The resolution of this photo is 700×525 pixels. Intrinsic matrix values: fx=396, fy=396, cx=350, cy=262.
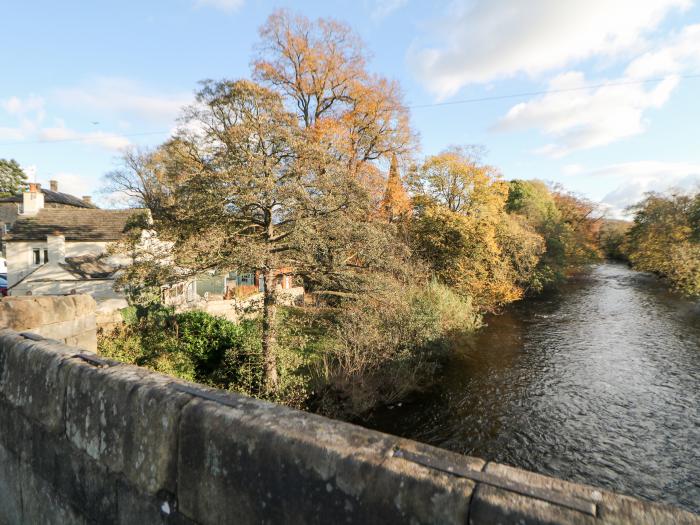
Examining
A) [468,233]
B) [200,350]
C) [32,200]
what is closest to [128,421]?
[200,350]

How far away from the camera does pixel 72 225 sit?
25859 mm

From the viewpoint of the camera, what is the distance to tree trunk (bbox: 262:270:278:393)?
37.4ft

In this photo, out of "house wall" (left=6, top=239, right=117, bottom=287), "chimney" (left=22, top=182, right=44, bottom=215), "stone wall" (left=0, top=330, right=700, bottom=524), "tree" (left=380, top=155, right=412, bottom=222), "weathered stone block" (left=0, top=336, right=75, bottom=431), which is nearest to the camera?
"stone wall" (left=0, top=330, right=700, bottom=524)

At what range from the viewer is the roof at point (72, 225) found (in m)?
24.9

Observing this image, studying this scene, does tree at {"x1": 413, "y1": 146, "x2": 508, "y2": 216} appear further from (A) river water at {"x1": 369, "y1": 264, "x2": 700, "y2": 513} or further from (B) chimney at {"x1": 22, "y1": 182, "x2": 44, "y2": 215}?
(B) chimney at {"x1": 22, "y1": 182, "x2": 44, "y2": 215}

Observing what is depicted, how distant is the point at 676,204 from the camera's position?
3244 cm

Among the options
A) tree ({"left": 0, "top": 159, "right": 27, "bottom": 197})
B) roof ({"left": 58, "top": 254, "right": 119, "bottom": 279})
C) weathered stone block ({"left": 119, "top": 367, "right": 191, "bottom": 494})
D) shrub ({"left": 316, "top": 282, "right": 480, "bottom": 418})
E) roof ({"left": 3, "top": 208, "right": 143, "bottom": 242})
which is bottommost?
shrub ({"left": 316, "top": 282, "right": 480, "bottom": 418})

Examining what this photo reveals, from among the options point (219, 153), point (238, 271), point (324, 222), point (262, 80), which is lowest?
point (238, 271)

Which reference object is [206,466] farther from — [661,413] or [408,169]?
[408,169]

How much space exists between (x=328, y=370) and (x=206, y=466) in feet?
39.1

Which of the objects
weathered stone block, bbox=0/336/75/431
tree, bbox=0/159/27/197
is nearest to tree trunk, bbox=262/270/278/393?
weathered stone block, bbox=0/336/75/431

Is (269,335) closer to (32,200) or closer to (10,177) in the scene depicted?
(32,200)

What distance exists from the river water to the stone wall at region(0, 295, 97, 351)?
932 centimetres

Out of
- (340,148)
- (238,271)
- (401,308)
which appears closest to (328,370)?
(401,308)
